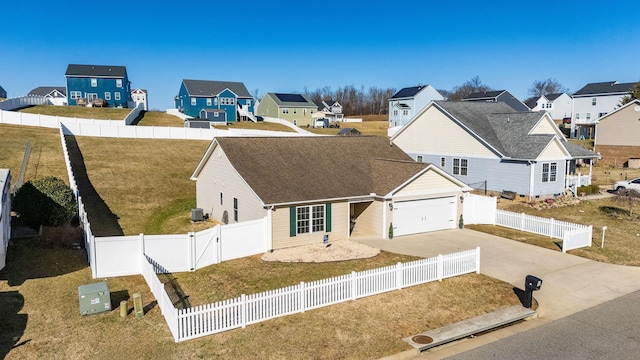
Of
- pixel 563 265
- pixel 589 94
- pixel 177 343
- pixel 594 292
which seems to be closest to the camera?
pixel 177 343

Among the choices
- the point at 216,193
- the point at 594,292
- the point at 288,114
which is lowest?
the point at 594,292

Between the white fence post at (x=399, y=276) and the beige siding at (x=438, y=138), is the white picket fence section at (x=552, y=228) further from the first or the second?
the white fence post at (x=399, y=276)

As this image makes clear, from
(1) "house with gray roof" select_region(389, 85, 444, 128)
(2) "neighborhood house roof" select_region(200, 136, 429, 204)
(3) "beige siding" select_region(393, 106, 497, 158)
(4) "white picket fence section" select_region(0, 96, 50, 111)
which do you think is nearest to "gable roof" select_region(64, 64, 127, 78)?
(4) "white picket fence section" select_region(0, 96, 50, 111)

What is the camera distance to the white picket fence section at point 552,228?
20.4 metres

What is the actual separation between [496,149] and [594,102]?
172 ft

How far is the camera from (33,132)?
41.4 metres

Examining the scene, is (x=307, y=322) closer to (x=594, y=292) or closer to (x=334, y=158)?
(x=594, y=292)

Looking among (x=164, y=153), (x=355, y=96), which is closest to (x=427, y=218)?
(x=164, y=153)

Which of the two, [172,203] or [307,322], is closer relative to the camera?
[307,322]

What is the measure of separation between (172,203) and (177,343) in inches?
725

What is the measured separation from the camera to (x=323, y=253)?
19.4m

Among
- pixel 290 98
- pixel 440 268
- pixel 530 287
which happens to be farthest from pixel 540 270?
pixel 290 98

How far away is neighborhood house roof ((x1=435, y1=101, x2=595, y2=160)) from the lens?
31.7 meters

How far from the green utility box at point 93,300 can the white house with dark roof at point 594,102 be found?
235 ft
